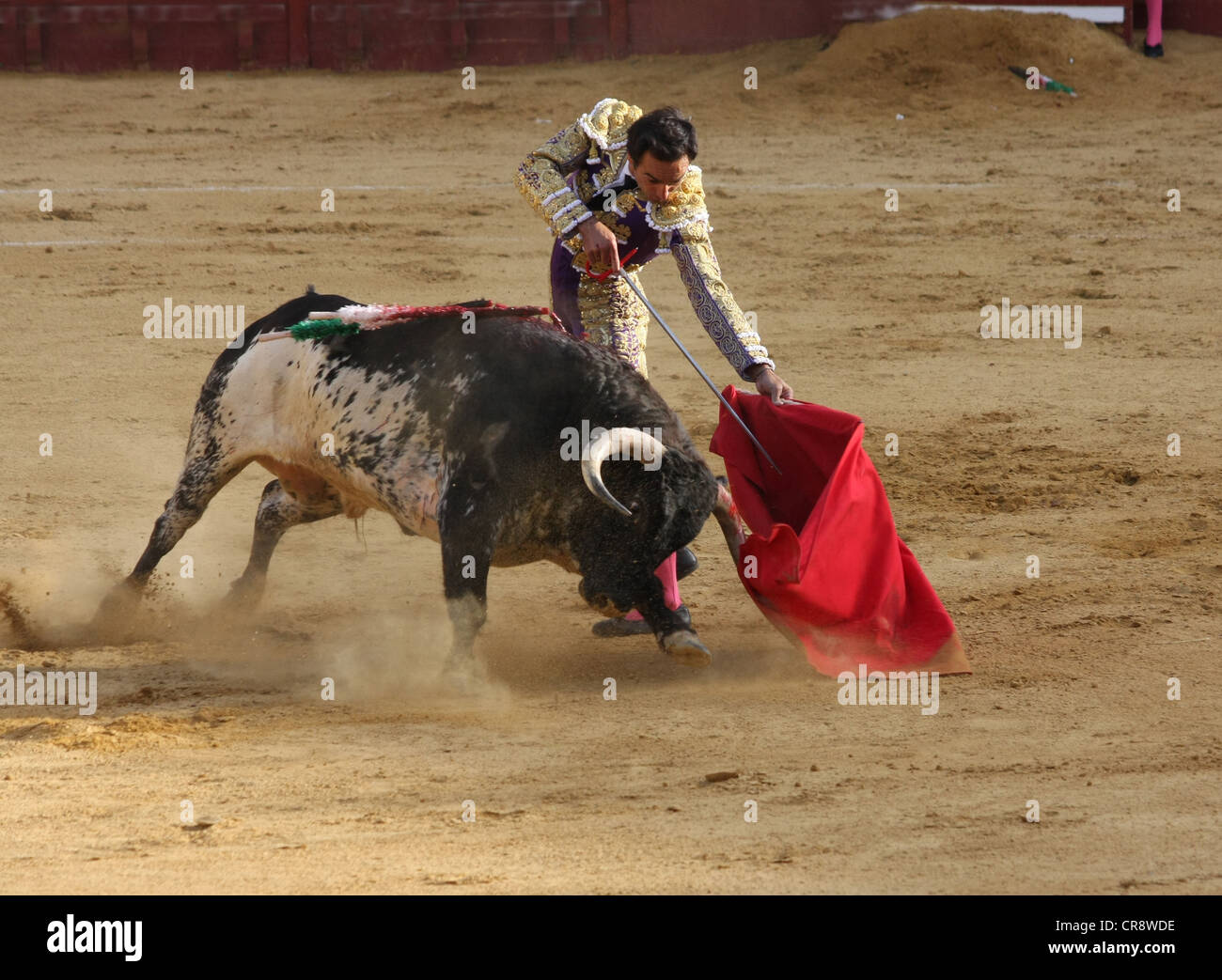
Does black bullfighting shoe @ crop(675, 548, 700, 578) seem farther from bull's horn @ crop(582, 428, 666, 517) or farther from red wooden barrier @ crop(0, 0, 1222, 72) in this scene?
red wooden barrier @ crop(0, 0, 1222, 72)

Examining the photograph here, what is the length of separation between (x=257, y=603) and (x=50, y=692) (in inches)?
30.1

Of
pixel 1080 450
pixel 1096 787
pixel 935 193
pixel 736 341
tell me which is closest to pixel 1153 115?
pixel 935 193

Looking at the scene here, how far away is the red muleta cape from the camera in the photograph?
377cm

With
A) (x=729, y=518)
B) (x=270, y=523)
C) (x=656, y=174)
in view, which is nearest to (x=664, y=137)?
(x=656, y=174)

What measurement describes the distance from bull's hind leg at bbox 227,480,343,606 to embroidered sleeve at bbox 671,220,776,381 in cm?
120

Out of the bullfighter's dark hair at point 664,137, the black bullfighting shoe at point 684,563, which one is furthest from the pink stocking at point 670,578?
the bullfighter's dark hair at point 664,137

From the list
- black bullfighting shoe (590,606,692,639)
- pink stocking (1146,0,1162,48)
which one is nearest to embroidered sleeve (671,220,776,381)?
black bullfighting shoe (590,606,692,639)

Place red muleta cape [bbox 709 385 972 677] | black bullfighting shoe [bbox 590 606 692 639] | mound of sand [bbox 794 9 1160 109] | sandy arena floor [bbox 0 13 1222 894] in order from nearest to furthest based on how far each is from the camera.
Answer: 1. sandy arena floor [bbox 0 13 1222 894]
2. red muleta cape [bbox 709 385 972 677]
3. black bullfighting shoe [bbox 590 606 692 639]
4. mound of sand [bbox 794 9 1160 109]

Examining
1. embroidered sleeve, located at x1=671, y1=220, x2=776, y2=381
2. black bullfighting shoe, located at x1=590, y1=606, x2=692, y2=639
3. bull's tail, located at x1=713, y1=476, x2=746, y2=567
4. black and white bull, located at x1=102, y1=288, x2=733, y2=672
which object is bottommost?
black bullfighting shoe, located at x1=590, y1=606, x2=692, y2=639

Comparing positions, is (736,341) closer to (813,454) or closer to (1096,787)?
(813,454)

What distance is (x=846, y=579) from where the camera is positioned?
3.80 m

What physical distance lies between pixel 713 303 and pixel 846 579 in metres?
0.81

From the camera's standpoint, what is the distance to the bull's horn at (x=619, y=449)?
348 centimetres

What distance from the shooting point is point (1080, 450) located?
5766 mm
